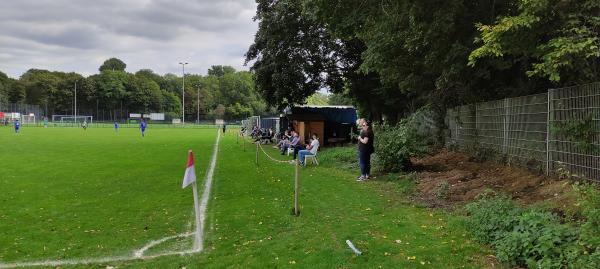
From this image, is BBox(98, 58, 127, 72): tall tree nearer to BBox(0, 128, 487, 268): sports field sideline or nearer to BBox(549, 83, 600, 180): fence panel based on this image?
BBox(0, 128, 487, 268): sports field sideline

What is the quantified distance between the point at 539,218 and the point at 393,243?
186 cm

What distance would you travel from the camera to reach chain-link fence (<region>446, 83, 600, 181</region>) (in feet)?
25.8

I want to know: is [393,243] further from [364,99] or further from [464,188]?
[364,99]

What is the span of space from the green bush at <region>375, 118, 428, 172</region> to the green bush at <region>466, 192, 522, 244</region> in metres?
6.07

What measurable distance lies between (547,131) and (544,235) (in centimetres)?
451

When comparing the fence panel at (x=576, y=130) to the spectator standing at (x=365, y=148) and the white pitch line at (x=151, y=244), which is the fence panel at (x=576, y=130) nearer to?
the spectator standing at (x=365, y=148)

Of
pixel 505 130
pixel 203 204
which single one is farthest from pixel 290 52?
pixel 203 204

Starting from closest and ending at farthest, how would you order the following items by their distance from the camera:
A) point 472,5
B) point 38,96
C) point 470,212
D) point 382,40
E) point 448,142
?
point 470,212
point 472,5
point 382,40
point 448,142
point 38,96

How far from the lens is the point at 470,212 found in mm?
7996

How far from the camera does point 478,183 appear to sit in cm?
1021

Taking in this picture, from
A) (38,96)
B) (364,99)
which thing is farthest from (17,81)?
(364,99)

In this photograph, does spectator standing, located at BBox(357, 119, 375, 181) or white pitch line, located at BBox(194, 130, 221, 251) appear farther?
spectator standing, located at BBox(357, 119, 375, 181)

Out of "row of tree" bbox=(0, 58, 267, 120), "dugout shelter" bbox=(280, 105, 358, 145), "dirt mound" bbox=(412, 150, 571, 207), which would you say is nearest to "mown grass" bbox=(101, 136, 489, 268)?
"dirt mound" bbox=(412, 150, 571, 207)

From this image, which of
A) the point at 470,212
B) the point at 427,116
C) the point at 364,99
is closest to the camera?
the point at 470,212
